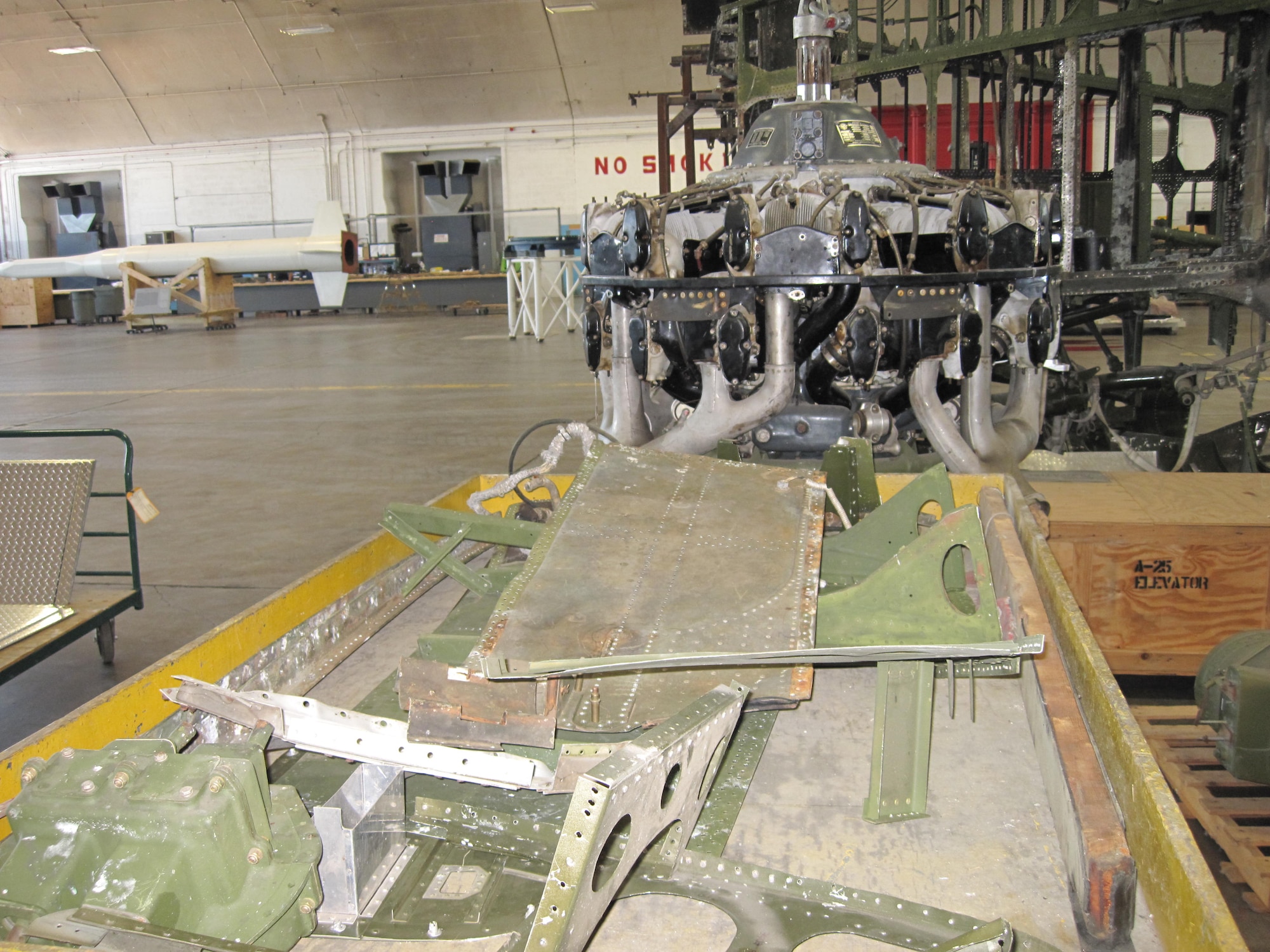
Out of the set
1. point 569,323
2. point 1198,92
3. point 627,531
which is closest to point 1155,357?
point 1198,92

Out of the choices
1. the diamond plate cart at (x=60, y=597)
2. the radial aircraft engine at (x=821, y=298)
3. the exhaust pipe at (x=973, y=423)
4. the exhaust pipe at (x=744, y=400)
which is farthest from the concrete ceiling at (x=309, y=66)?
the diamond plate cart at (x=60, y=597)

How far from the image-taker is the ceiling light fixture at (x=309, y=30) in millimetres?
21703

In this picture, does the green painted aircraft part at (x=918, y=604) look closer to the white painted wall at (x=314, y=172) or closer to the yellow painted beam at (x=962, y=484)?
the yellow painted beam at (x=962, y=484)

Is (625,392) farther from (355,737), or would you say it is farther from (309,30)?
(309,30)

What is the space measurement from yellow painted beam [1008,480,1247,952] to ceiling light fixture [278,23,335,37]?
75.1ft

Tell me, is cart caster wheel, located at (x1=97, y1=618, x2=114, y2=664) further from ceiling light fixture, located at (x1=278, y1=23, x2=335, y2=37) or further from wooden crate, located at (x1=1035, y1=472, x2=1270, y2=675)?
ceiling light fixture, located at (x1=278, y1=23, x2=335, y2=37)

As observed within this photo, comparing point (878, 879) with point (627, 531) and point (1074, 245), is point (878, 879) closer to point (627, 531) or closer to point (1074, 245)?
point (627, 531)

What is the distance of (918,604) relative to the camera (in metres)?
2.74

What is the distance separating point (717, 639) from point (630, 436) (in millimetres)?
2652

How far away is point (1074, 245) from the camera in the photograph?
661cm

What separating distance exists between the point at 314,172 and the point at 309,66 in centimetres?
296

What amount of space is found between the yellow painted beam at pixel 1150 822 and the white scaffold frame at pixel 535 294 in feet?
44.6

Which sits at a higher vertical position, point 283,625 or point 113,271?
point 113,271

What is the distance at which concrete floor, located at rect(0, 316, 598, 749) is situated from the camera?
454 centimetres
